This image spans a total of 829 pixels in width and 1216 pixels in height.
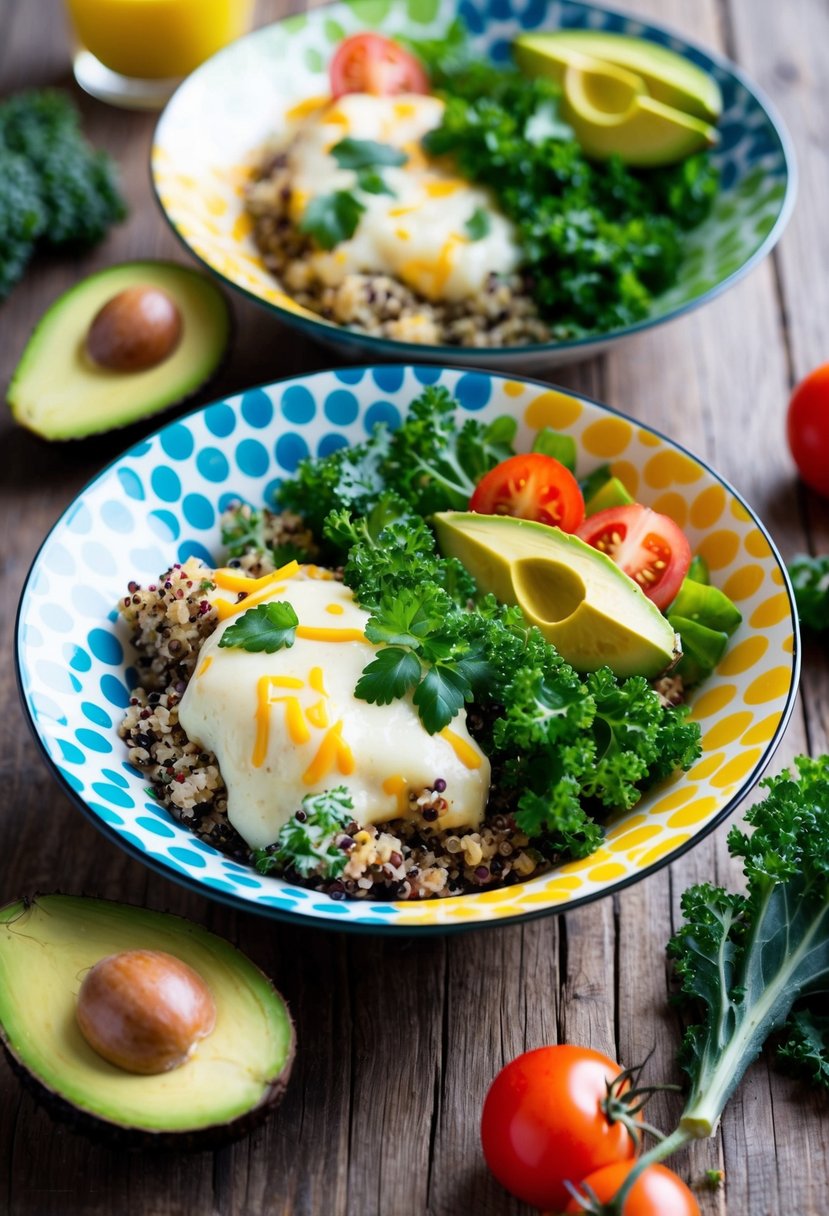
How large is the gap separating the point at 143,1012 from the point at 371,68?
115 inches

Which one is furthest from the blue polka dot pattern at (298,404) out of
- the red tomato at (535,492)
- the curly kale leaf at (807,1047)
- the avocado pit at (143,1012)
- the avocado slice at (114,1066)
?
the curly kale leaf at (807,1047)

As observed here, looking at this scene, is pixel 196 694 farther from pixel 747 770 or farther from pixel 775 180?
pixel 775 180

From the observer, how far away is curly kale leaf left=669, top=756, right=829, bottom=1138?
7.70 feet

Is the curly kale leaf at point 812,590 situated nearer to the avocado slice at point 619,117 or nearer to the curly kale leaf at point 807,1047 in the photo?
the curly kale leaf at point 807,1047

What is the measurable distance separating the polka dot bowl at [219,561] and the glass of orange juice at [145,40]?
200 cm

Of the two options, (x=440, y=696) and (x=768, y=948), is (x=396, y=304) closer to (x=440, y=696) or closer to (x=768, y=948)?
(x=440, y=696)

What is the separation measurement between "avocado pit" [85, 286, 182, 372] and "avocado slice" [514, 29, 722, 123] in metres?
1.46

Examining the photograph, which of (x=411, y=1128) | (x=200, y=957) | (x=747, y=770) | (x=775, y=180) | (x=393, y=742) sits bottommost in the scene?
(x=411, y=1128)

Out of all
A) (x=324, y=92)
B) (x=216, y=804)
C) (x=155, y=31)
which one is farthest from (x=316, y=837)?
Answer: (x=155, y=31)

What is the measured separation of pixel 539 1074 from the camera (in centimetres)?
217

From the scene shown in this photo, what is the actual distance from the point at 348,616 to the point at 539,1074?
0.92 meters

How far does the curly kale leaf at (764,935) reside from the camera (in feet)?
7.70

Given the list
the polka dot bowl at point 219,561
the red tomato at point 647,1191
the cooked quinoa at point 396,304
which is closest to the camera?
the red tomato at point 647,1191

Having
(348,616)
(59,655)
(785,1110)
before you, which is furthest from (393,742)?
(785,1110)
